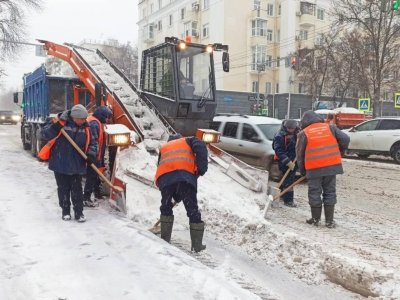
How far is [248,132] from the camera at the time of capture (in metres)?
10.8

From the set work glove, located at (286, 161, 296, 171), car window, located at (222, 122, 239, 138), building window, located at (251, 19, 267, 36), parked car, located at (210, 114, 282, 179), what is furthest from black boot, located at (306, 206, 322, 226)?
building window, located at (251, 19, 267, 36)

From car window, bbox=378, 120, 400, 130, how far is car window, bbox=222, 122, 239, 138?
7.90 meters

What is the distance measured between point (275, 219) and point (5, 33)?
35363 mm

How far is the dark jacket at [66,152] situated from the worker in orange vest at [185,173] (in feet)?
4.72

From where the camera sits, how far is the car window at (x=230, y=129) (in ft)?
37.0

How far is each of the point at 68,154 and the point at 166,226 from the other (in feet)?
5.77

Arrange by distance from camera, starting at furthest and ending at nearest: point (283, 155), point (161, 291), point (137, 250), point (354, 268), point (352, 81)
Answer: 1. point (352, 81)
2. point (283, 155)
3. point (137, 250)
4. point (354, 268)
5. point (161, 291)

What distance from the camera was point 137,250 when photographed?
503 centimetres

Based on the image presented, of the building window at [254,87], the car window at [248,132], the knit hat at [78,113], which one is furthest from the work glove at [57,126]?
the building window at [254,87]

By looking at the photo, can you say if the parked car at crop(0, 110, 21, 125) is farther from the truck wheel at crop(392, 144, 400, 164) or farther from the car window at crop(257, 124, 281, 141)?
the car window at crop(257, 124, 281, 141)

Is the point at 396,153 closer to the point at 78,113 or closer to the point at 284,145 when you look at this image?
the point at 284,145

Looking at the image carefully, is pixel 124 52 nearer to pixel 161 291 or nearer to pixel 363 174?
pixel 363 174

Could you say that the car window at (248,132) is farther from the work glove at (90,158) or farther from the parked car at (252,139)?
the work glove at (90,158)

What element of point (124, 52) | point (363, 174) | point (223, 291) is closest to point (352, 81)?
point (363, 174)
